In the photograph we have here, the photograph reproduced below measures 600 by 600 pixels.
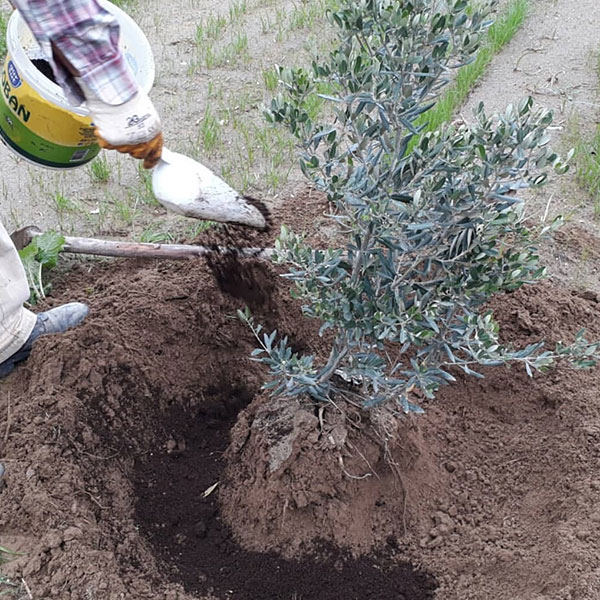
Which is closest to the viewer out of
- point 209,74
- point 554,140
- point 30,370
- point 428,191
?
point 428,191

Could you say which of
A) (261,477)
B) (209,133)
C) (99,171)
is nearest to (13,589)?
(261,477)

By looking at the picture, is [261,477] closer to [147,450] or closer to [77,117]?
[147,450]

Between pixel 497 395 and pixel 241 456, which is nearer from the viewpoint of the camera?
pixel 241 456

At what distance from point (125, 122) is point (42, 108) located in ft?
1.99

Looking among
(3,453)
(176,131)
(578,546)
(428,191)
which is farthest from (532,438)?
(176,131)

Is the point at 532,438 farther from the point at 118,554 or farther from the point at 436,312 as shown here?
the point at 118,554

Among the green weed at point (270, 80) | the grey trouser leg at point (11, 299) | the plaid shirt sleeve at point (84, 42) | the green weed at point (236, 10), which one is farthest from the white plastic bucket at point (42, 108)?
the green weed at point (236, 10)

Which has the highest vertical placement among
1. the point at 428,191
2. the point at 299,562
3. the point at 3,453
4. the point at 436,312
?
the point at 428,191

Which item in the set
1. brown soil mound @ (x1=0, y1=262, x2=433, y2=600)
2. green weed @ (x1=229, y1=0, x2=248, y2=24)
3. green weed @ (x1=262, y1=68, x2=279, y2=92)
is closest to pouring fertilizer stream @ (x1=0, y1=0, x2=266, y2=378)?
brown soil mound @ (x1=0, y1=262, x2=433, y2=600)

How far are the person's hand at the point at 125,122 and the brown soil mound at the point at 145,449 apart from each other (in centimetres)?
79

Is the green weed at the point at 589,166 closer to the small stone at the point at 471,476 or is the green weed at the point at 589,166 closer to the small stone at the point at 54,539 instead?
the small stone at the point at 471,476

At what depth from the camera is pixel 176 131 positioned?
4.14 m

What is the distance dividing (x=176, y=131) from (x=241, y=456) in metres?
2.23

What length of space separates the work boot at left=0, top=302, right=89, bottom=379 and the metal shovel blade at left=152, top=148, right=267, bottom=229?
0.66 m
